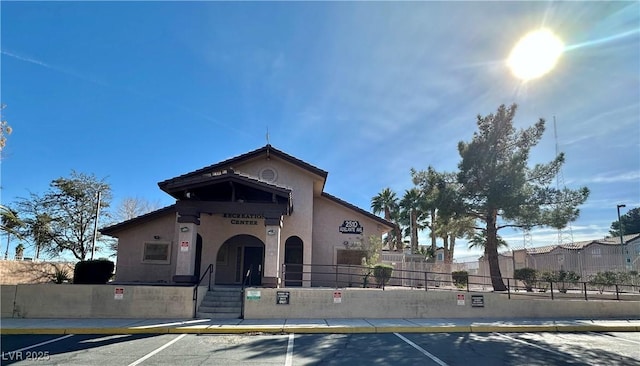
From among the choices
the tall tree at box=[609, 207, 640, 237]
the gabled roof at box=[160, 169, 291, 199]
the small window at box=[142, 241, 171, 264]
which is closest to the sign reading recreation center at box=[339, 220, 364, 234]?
the gabled roof at box=[160, 169, 291, 199]

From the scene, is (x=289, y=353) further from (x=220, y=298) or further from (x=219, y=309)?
(x=220, y=298)

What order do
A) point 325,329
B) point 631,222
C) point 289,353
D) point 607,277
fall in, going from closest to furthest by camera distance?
1. point 289,353
2. point 325,329
3. point 607,277
4. point 631,222

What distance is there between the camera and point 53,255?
28.8 metres

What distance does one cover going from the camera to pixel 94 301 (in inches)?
526

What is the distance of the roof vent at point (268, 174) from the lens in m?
20.2

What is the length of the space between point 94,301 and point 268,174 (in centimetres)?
971

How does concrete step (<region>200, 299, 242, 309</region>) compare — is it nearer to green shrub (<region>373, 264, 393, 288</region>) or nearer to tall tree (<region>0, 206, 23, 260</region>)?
green shrub (<region>373, 264, 393, 288</region>)

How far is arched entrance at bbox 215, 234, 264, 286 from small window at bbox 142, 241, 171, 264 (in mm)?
2535

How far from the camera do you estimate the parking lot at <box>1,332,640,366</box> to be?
8.24 metres

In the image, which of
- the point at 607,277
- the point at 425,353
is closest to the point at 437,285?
the point at 607,277

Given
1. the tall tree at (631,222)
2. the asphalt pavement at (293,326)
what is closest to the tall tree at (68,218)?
the asphalt pavement at (293,326)

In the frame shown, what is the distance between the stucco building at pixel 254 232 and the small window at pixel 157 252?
5 centimetres

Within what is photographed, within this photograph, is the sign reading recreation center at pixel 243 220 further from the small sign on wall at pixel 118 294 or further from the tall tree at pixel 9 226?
the tall tree at pixel 9 226

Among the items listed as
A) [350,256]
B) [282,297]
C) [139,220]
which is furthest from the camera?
[350,256]
